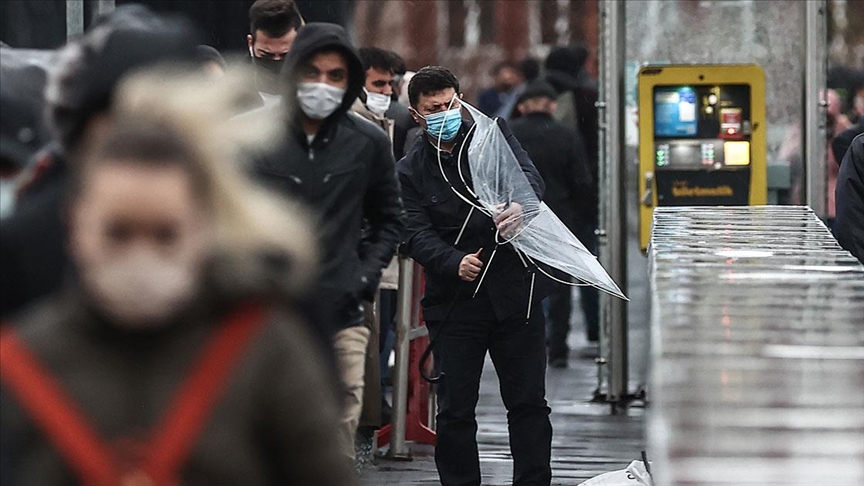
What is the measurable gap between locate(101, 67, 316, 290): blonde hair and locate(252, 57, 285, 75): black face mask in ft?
13.2

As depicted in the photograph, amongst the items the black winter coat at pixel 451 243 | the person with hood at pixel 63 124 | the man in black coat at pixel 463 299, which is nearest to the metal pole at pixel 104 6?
the man in black coat at pixel 463 299

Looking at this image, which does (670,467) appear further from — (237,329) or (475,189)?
(475,189)

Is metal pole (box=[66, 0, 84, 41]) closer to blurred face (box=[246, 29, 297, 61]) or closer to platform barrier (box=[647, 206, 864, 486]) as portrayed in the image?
blurred face (box=[246, 29, 297, 61])

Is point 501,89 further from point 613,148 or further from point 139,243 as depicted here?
point 139,243

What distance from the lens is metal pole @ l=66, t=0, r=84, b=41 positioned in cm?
862

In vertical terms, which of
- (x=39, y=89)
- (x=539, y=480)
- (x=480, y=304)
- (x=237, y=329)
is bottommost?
(x=539, y=480)

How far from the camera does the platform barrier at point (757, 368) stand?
2.85m

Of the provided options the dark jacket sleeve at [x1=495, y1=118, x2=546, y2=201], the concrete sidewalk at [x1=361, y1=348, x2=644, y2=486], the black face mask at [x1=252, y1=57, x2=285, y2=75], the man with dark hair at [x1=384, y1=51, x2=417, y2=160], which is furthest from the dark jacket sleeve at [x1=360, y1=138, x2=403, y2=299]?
the man with dark hair at [x1=384, y1=51, x2=417, y2=160]

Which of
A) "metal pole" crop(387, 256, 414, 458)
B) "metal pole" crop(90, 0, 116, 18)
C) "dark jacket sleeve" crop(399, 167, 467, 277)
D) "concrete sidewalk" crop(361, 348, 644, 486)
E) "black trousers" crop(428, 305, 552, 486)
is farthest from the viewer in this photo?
"metal pole" crop(90, 0, 116, 18)

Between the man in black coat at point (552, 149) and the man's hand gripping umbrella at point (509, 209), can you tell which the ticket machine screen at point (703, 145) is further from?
the man's hand gripping umbrella at point (509, 209)

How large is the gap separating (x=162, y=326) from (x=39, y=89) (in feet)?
5.43

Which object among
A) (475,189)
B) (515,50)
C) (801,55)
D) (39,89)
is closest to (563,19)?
(515,50)

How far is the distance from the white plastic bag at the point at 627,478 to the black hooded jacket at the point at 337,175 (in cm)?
187

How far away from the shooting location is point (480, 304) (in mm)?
7211
